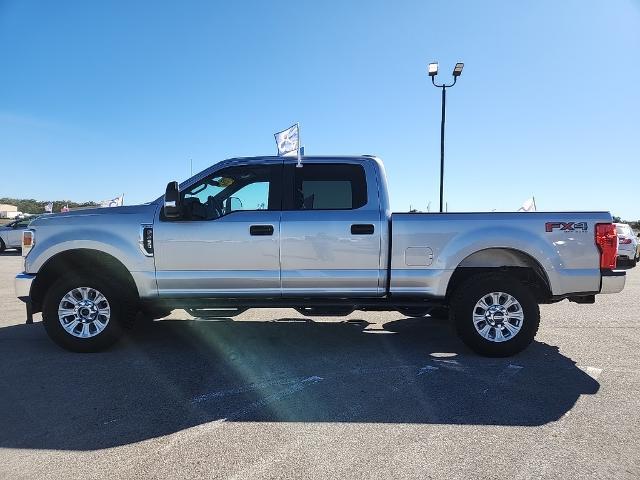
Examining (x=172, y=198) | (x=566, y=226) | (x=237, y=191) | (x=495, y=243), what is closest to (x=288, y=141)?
(x=237, y=191)

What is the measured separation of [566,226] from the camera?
4695 millimetres

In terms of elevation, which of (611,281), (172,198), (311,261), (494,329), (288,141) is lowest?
(494,329)

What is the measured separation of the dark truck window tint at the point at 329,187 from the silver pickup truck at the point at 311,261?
0.05 feet

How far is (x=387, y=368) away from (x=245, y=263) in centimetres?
184

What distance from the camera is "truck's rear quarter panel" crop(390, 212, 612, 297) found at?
4703 mm

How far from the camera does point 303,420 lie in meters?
3.29

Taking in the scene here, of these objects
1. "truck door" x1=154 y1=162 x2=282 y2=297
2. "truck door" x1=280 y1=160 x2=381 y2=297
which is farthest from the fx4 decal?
"truck door" x1=154 y1=162 x2=282 y2=297

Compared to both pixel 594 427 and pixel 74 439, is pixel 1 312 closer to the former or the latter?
pixel 74 439

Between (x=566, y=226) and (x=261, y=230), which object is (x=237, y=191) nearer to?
(x=261, y=230)

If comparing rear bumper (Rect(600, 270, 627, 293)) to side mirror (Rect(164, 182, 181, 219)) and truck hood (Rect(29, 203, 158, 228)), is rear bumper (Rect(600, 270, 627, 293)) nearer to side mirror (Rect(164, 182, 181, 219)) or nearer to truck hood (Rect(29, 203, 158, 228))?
side mirror (Rect(164, 182, 181, 219))

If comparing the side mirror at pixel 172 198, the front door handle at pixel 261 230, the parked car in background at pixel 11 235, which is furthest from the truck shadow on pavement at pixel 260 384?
the parked car in background at pixel 11 235

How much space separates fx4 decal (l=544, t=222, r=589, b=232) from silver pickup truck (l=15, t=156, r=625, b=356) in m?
0.01

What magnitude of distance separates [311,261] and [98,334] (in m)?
2.45

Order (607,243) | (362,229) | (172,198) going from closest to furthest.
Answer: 1. (172,198)
2. (607,243)
3. (362,229)
